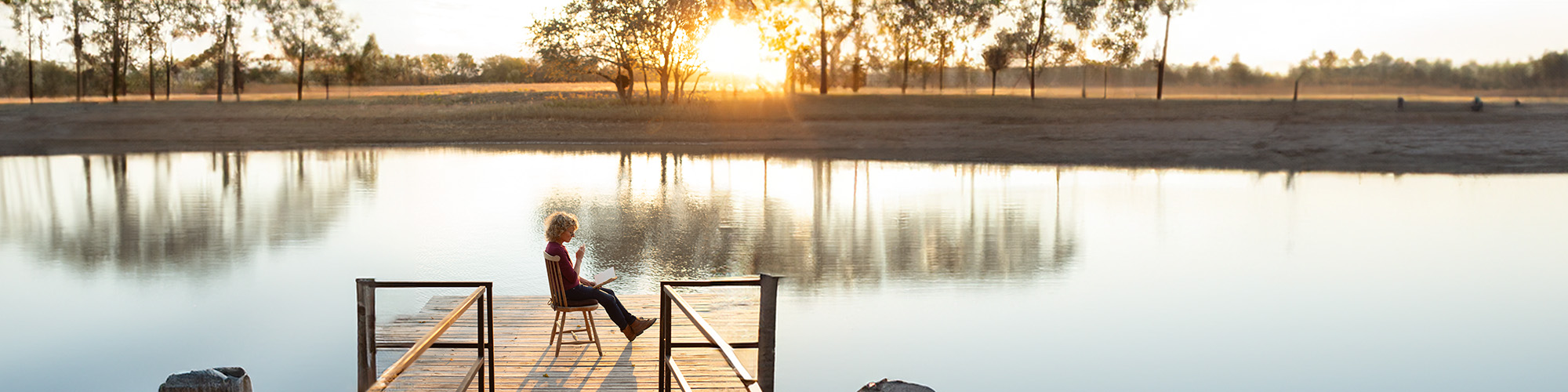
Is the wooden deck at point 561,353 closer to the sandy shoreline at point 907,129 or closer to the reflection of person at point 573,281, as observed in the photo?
the reflection of person at point 573,281

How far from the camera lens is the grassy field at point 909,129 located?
106 feet

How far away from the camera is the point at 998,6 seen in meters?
60.1

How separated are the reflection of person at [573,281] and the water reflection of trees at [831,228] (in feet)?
12.3

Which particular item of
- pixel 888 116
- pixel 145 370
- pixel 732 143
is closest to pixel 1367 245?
pixel 145 370

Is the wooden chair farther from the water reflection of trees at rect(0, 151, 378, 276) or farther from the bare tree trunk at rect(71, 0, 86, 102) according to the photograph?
the bare tree trunk at rect(71, 0, 86, 102)

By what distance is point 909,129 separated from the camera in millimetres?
39344

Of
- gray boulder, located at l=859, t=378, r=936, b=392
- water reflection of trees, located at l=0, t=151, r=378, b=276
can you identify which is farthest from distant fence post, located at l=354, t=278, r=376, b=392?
water reflection of trees, located at l=0, t=151, r=378, b=276

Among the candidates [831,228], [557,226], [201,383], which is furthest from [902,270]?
[201,383]

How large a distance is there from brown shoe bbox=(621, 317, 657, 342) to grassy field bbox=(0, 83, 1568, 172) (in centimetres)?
2574

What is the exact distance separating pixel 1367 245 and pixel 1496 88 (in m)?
70.0

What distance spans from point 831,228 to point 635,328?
845 cm

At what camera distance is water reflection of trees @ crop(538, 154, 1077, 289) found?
11.9 m

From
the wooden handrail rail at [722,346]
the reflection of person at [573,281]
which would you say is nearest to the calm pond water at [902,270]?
the reflection of person at [573,281]

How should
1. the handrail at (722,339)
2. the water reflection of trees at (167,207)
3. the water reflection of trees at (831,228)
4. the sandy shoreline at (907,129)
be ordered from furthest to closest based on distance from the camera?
the sandy shoreline at (907,129)
the water reflection of trees at (167,207)
the water reflection of trees at (831,228)
the handrail at (722,339)
